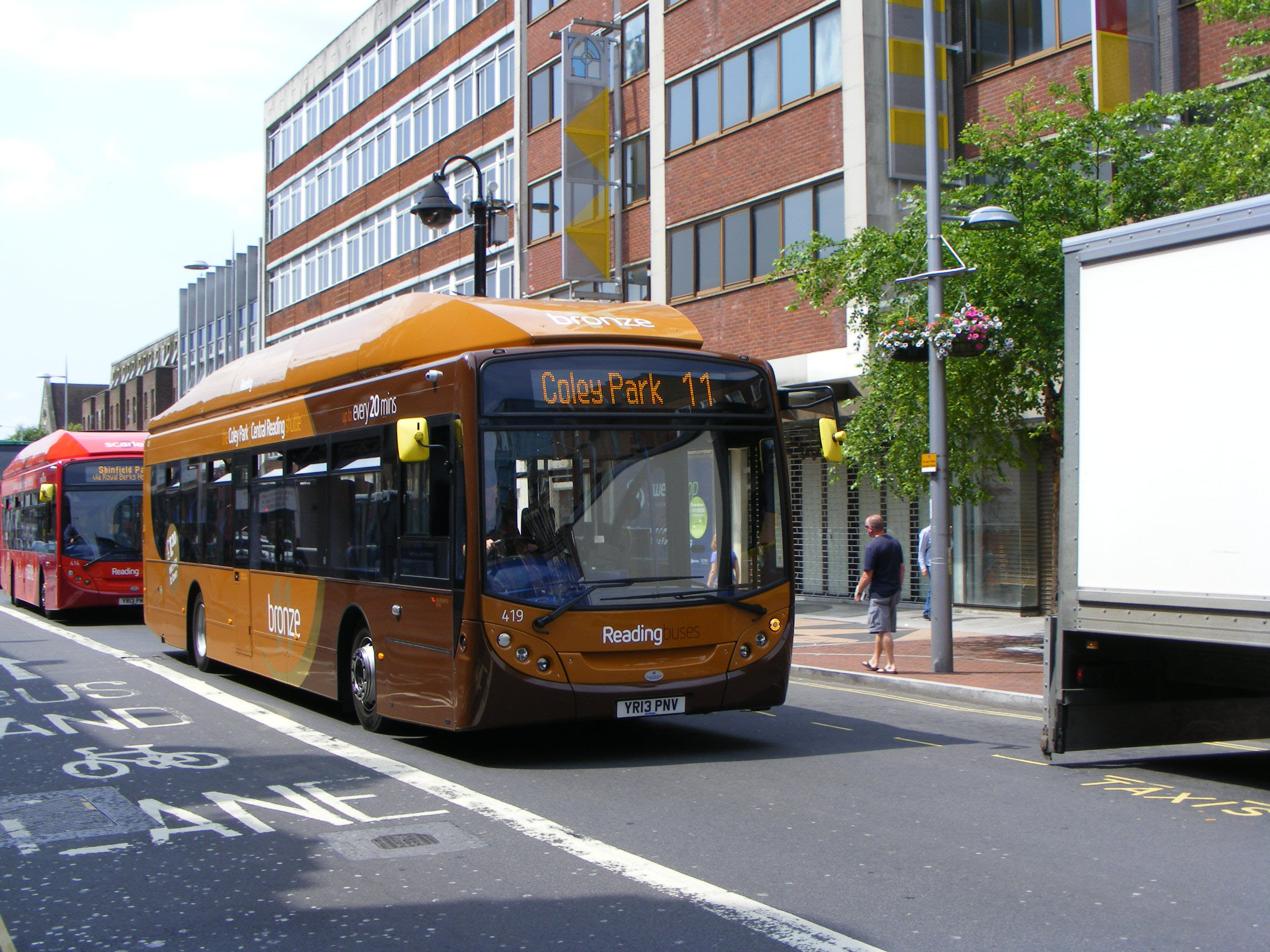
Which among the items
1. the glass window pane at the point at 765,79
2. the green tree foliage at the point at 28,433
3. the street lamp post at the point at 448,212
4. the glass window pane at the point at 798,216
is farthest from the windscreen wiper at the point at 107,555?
the green tree foliage at the point at 28,433

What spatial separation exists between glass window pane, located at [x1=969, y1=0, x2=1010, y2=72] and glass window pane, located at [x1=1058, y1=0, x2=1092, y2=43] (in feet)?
4.49

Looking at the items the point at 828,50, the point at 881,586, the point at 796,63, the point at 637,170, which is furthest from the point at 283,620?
the point at 637,170

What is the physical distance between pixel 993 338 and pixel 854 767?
694cm

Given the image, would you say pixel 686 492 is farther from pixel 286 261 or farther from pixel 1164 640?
pixel 286 261

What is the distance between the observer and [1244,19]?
13.1m

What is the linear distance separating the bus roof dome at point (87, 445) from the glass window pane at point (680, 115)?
12.7 meters

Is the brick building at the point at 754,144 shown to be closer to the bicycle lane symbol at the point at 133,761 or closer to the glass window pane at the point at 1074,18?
the glass window pane at the point at 1074,18

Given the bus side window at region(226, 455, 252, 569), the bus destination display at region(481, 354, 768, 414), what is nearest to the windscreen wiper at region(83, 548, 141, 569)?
the bus side window at region(226, 455, 252, 569)

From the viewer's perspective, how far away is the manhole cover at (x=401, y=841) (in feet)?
22.2

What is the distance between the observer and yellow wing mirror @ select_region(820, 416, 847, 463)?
10.2 m

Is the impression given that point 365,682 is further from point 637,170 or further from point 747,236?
point 637,170

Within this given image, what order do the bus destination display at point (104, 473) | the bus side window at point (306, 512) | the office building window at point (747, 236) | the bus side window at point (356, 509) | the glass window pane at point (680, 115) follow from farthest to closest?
the glass window pane at point (680, 115) → the office building window at point (747, 236) → the bus destination display at point (104, 473) → the bus side window at point (306, 512) → the bus side window at point (356, 509)

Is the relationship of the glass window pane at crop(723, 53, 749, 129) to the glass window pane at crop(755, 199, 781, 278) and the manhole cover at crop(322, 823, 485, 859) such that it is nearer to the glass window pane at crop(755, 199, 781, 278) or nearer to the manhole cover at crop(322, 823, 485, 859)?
the glass window pane at crop(755, 199, 781, 278)

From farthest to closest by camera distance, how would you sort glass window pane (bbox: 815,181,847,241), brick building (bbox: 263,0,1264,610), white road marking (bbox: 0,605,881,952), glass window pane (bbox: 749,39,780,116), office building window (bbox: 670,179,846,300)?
glass window pane (bbox: 749,39,780,116), office building window (bbox: 670,179,846,300), glass window pane (bbox: 815,181,847,241), brick building (bbox: 263,0,1264,610), white road marking (bbox: 0,605,881,952)
